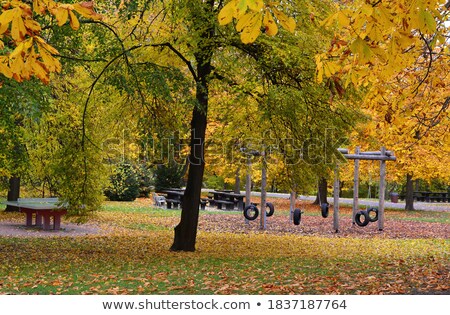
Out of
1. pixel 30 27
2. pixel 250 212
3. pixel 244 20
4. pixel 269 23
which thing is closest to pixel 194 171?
pixel 250 212

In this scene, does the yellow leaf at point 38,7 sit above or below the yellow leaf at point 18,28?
above

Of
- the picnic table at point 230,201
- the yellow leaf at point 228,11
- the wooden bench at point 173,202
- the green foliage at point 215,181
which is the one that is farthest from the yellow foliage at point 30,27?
the green foliage at point 215,181

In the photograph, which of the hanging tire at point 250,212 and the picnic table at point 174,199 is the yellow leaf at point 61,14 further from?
the picnic table at point 174,199

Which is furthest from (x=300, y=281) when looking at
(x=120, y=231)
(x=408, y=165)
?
(x=408, y=165)

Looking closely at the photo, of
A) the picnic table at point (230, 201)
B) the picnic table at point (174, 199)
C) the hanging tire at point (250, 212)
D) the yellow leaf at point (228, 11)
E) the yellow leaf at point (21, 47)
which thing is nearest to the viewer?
the yellow leaf at point (228, 11)

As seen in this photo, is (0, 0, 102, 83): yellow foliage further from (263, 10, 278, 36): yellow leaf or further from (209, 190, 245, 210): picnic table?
(209, 190, 245, 210): picnic table

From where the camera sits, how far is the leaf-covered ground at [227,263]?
26.0ft

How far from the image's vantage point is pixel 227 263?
10.9 metres

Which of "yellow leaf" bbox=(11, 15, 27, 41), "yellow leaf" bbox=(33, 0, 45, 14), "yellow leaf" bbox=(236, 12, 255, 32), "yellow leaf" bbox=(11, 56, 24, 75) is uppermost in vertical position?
"yellow leaf" bbox=(33, 0, 45, 14)

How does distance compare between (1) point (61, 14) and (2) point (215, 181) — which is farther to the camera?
(2) point (215, 181)

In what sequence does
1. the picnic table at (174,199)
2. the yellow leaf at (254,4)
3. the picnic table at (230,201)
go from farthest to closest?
1. the picnic table at (174,199)
2. the picnic table at (230,201)
3. the yellow leaf at (254,4)

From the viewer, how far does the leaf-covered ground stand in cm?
793

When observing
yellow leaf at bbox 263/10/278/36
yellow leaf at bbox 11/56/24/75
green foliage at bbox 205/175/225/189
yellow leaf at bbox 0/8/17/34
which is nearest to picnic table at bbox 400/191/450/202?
green foliage at bbox 205/175/225/189

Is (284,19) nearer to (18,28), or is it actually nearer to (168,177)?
(18,28)
